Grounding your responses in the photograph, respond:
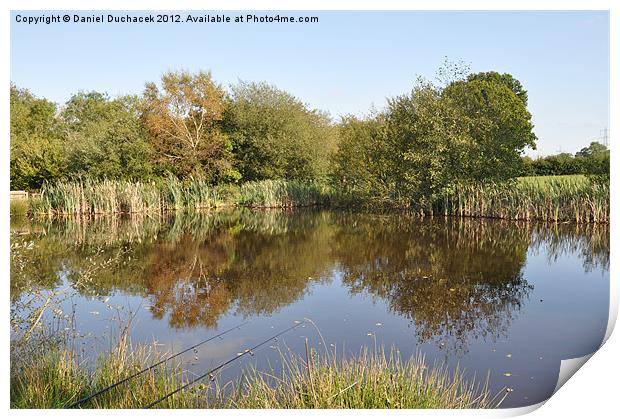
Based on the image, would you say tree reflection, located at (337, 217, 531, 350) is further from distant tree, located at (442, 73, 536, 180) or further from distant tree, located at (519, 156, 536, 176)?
distant tree, located at (519, 156, 536, 176)

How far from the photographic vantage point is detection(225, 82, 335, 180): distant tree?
26.9 metres

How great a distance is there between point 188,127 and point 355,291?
21424mm

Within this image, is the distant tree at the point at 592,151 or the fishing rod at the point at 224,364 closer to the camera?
the fishing rod at the point at 224,364

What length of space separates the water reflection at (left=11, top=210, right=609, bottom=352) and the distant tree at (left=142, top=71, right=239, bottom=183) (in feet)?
30.9

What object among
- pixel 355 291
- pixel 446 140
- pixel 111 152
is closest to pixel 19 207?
pixel 111 152

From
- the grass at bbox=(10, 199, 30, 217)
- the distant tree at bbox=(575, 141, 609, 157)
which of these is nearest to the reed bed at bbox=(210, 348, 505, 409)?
the distant tree at bbox=(575, 141, 609, 157)

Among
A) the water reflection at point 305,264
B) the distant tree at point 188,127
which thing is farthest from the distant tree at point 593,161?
the distant tree at point 188,127

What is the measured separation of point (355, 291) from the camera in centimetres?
792

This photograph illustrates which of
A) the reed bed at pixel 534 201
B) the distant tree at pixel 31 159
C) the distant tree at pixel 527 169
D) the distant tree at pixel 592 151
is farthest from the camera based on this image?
the distant tree at pixel 31 159

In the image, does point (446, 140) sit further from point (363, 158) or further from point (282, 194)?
point (282, 194)

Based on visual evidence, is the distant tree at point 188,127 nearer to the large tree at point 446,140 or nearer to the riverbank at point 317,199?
the riverbank at point 317,199

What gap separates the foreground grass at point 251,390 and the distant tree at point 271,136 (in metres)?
22.7

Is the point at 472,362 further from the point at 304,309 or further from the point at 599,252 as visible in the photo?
the point at 599,252

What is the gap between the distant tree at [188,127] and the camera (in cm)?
2641
